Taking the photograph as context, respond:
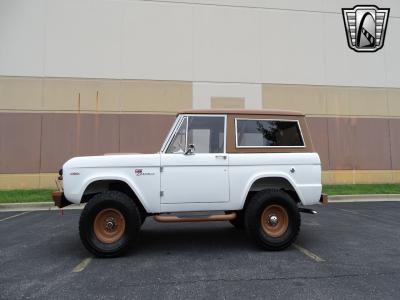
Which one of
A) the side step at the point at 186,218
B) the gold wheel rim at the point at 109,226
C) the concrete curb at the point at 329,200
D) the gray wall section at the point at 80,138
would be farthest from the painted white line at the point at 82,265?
the gray wall section at the point at 80,138

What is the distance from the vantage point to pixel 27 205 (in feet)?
32.5

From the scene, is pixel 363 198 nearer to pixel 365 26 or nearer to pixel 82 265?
pixel 365 26

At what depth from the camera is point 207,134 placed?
5195 millimetres

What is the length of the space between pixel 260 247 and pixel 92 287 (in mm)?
2634

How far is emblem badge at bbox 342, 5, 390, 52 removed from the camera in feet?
48.4

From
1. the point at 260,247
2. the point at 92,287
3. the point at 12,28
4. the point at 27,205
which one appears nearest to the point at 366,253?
the point at 260,247

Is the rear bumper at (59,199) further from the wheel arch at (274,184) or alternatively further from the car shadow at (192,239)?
the wheel arch at (274,184)

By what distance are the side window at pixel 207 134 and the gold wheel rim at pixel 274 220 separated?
1.27 m

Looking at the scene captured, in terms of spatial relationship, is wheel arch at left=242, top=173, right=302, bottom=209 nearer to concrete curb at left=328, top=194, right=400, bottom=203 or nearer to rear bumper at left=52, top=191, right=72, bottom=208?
rear bumper at left=52, top=191, right=72, bottom=208

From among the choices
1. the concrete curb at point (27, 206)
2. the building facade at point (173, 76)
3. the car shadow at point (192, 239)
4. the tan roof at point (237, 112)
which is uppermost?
the building facade at point (173, 76)

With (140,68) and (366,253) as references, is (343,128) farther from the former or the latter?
(366,253)

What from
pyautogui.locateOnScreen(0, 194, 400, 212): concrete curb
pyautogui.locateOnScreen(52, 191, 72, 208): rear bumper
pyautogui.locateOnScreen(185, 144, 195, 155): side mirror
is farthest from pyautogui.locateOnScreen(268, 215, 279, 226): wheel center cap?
pyautogui.locateOnScreen(0, 194, 400, 212): concrete curb

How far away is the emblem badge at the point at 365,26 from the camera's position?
48.4 ft

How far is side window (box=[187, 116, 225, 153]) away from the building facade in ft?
25.4
